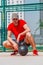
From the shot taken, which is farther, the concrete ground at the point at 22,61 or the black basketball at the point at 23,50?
the black basketball at the point at 23,50

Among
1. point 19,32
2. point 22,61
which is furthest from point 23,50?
point 22,61

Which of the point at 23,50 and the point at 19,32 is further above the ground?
the point at 19,32

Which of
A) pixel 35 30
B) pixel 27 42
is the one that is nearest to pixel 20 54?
pixel 27 42

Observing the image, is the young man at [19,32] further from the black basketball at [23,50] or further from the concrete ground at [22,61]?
the concrete ground at [22,61]

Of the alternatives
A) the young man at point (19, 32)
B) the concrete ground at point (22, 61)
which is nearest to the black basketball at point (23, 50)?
the young man at point (19, 32)

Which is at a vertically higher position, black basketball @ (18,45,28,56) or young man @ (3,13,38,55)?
young man @ (3,13,38,55)

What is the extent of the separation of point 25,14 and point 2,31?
928 millimetres

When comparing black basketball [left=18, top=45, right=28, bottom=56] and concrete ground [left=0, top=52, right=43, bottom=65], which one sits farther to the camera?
black basketball [left=18, top=45, right=28, bottom=56]

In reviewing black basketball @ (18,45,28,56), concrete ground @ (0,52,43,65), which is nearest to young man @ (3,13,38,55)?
black basketball @ (18,45,28,56)

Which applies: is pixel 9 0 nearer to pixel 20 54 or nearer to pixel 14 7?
pixel 14 7

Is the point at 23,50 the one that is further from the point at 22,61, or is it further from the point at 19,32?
the point at 22,61

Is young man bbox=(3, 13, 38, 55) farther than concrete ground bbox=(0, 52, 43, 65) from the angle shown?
Yes

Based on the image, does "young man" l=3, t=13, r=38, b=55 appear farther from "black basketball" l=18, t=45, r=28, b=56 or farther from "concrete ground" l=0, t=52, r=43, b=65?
"concrete ground" l=0, t=52, r=43, b=65

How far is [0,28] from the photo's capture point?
10148mm
